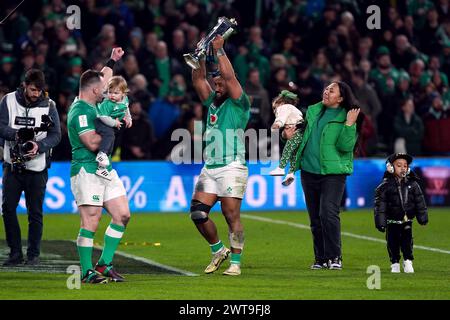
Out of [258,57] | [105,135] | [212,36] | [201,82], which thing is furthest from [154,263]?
[258,57]

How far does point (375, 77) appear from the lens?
88.6 ft

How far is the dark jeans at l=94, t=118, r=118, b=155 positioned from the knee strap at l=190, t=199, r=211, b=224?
4.61ft

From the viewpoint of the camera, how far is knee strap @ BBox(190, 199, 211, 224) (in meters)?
13.8

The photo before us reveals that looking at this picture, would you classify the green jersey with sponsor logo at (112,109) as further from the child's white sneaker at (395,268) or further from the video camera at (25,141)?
the child's white sneaker at (395,268)

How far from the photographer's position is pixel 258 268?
14.6 metres

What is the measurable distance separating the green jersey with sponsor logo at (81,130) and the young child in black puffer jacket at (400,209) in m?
3.13

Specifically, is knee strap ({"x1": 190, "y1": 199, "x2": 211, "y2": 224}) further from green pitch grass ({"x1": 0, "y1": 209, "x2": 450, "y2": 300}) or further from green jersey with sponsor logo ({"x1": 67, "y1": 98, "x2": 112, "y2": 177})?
green jersey with sponsor logo ({"x1": 67, "y1": 98, "x2": 112, "y2": 177})

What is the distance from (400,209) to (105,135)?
3.37 metres

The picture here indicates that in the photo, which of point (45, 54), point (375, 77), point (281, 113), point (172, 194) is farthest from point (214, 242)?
point (375, 77)

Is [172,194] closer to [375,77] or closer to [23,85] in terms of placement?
[375,77]

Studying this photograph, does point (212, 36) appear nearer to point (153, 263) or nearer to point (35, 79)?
point (35, 79)

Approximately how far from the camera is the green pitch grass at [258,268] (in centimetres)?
1192

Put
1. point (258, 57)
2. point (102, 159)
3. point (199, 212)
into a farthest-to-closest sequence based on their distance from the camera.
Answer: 1. point (258, 57)
2. point (199, 212)
3. point (102, 159)

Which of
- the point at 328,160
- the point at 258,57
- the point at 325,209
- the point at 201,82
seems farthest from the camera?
the point at 258,57
